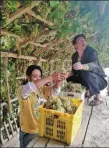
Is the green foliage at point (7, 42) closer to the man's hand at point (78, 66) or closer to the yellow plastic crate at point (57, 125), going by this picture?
the man's hand at point (78, 66)

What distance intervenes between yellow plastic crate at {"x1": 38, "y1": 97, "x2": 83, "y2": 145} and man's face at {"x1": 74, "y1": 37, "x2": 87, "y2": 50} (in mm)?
501

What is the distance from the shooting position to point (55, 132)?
186 cm

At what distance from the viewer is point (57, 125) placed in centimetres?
183

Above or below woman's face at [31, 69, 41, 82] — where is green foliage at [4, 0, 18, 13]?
above

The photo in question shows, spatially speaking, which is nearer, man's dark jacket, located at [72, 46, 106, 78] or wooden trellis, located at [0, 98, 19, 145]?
man's dark jacket, located at [72, 46, 106, 78]

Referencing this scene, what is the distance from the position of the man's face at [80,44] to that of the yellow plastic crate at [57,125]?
501mm

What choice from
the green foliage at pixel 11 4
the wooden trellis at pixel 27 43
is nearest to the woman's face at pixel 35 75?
the wooden trellis at pixel 27 43

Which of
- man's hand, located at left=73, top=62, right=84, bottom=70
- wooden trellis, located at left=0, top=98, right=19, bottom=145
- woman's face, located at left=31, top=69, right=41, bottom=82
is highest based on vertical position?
man's hand, located at left=73, top=62, right=84, bottom=70

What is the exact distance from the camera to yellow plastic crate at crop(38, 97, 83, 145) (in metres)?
1.78

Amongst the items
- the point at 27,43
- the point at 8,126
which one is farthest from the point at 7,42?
the point at 8,126

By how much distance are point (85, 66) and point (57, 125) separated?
516 millimetres

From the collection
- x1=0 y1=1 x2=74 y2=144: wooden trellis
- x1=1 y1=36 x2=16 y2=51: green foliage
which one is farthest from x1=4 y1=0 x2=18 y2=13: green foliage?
x1=1 y1=36 x2=16 y2=51: green foliage

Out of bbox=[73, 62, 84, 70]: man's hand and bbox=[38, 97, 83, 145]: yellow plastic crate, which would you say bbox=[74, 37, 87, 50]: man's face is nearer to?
bbox=[73, 62, 84, 70]: man's hand

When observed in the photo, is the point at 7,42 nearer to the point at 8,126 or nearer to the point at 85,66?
the point at 85,66
